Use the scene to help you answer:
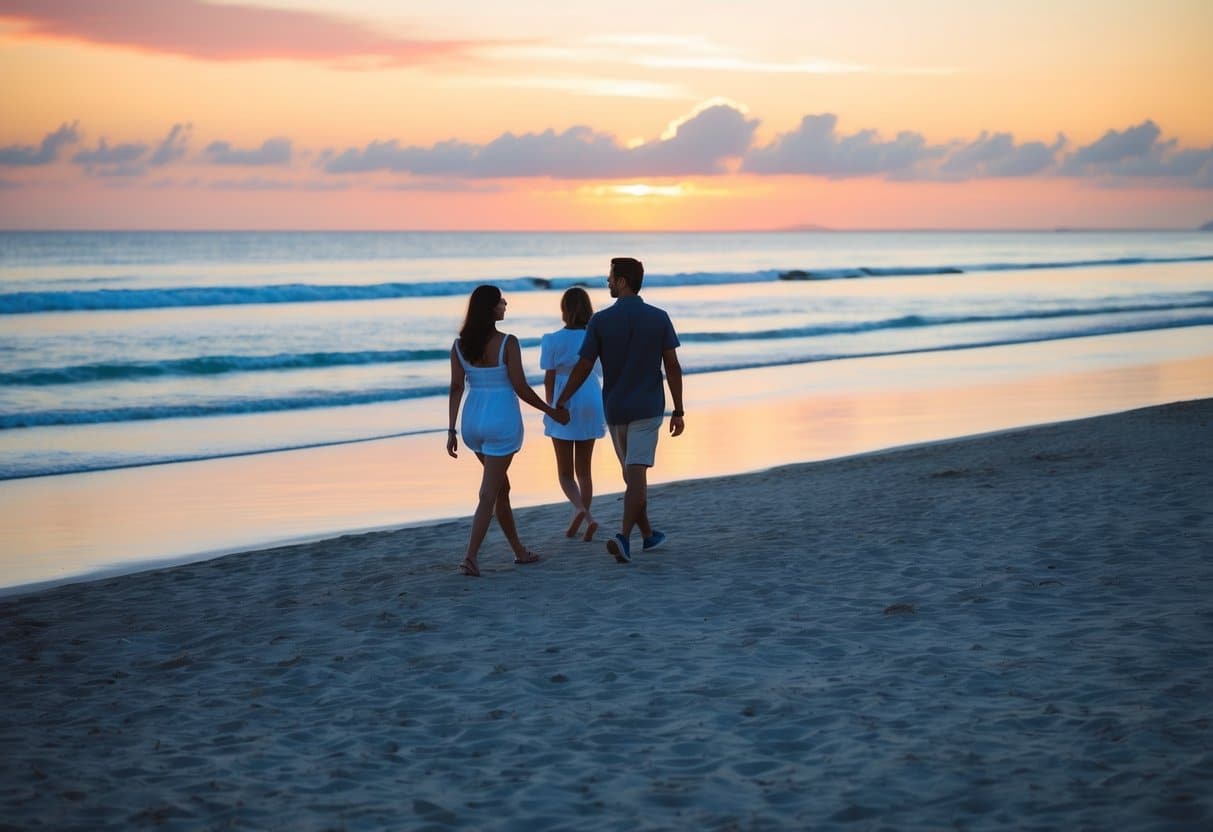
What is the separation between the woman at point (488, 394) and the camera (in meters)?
7.31

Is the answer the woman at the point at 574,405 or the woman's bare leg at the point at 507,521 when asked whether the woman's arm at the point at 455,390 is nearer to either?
the woman's bare leg at the point at 507,521

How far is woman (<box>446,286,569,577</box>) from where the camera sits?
731cm

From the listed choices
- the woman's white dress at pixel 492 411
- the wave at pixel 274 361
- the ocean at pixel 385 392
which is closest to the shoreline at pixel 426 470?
the ocean at pixel 385 392

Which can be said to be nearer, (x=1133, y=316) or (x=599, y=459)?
(x=599, y=459)

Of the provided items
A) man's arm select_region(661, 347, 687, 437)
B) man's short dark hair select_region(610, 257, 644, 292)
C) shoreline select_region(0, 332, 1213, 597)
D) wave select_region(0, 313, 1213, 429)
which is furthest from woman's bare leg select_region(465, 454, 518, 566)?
wave select_region(0, 313, 1213, 429)

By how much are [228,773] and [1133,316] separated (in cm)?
3541

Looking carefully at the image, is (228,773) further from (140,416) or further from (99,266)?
(99,266)

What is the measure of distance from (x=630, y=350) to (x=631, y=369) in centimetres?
12

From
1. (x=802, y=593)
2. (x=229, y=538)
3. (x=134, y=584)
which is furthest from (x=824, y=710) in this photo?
(x=229, y=538)

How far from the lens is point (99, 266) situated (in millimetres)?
73625

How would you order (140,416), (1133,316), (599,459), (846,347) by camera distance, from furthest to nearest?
(1133,316) < (846,347) < (140,416) < (599,459)

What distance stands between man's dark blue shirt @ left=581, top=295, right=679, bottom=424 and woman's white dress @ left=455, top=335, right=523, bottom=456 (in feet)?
1.84

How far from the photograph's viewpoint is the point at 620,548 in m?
7.80

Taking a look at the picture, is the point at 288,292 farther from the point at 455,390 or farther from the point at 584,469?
the point at 455,390
